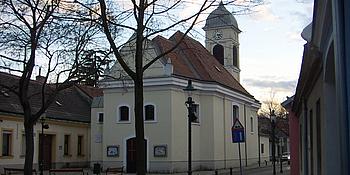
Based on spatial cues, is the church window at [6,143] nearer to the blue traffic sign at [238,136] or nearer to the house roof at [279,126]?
the blue traffic sign at [238,136]

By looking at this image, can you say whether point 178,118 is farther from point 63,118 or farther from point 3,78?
point 3,78

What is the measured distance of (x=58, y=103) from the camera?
52.4m

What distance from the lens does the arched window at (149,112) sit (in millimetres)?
45281

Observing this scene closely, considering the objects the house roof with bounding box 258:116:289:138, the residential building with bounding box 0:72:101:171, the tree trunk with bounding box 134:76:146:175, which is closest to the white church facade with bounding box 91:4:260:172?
the residential building with bounding box 0:72:101:171

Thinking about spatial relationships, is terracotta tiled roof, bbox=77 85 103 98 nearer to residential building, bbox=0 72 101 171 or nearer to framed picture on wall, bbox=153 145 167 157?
residential building, bbox=0 72 101 171

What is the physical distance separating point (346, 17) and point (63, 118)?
158ft

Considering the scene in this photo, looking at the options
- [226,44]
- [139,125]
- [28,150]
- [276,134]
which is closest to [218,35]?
[226,44]

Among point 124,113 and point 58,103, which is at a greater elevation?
point 58,103

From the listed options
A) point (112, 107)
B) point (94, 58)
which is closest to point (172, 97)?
point (112, 107)

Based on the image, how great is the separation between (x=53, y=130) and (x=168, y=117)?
33.4ft

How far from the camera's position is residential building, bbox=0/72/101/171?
135 feet

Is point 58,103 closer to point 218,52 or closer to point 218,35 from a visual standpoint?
point 218,35

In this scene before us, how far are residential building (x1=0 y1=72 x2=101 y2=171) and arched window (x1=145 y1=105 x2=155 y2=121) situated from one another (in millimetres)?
8113

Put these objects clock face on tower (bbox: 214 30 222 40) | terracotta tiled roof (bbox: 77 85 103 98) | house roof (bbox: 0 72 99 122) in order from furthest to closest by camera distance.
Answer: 1. terracotta tiled roof (bbox: 77 85 103 98)
2. clock face on tower (bbox: 214 30 222 40)
3. house roof (bbox: 0 72 99 122)
